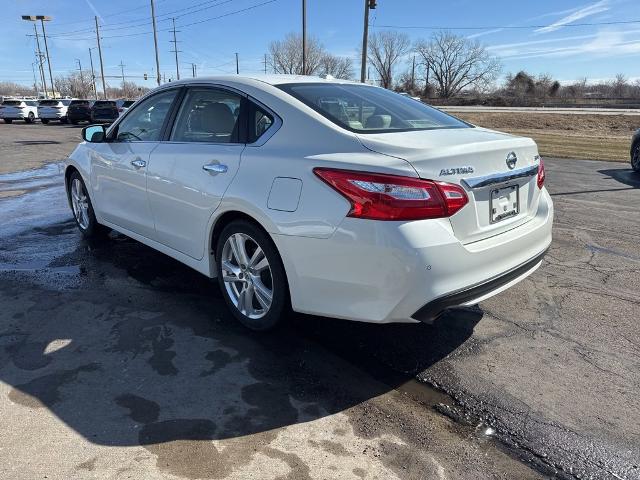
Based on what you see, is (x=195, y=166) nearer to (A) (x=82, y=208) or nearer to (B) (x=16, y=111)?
(A) (x=82, y=208)

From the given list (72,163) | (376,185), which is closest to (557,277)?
(376,185)

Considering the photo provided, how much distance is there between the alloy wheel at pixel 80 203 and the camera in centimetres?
572

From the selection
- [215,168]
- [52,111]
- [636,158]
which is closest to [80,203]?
[215,168]

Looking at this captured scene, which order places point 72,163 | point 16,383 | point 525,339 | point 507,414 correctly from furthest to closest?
point 72,163
point 525,339
point 16,383
point 507,414

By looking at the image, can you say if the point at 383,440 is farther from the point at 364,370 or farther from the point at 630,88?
the point at 630,88

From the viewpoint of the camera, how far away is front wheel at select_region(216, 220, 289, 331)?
322cm

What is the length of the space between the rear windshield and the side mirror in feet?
7.84

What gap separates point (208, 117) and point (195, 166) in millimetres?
408

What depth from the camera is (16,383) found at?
2961mm

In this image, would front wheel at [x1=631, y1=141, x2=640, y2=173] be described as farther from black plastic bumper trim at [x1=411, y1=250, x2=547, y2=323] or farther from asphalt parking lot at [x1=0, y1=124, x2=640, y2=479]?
black plastic bumper trim at [x1=411, y1=250, x2=547, y2=323]

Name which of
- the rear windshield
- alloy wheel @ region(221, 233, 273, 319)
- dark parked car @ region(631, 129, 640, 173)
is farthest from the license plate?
dark parked car @ region(631, 129, 640, 173)

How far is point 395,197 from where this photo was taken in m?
2.63

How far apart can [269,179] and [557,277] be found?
2954 mm

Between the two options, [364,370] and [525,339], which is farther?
[525,339]
